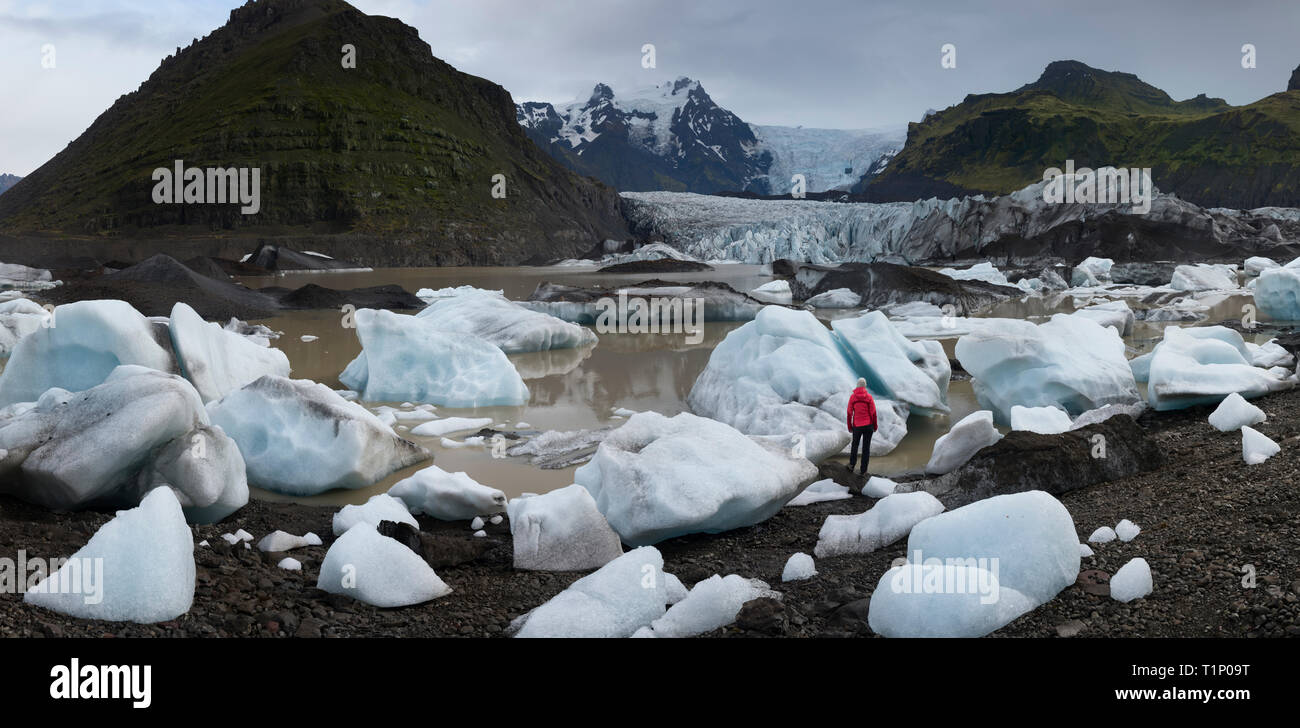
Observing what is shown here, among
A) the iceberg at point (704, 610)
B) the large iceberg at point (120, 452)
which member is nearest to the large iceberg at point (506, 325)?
the large iceberg at point (120, 452)

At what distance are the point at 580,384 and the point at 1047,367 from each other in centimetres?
550

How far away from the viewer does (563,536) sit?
485 cm

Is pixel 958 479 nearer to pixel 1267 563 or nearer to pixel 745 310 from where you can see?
pixel 1267 563

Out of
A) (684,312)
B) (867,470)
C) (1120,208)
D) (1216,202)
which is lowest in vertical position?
(867,470)

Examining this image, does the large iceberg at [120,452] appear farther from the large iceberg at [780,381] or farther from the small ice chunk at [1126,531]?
the small ice chunk at [1126,531]

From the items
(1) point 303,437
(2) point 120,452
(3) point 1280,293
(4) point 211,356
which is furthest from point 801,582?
(3) point 1280,293

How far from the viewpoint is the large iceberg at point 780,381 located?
8250 mm

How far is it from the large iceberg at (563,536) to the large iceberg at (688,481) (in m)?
0.32

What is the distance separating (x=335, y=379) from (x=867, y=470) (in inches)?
289

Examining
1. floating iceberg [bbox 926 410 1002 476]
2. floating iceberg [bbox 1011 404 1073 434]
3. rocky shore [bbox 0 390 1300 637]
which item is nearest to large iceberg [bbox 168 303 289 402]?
rocky shore [bbox 0 390 1300 637]

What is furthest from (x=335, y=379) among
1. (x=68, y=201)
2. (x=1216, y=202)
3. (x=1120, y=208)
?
(x=1216, y=202)

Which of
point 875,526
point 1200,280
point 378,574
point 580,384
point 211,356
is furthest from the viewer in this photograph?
point 1200,280

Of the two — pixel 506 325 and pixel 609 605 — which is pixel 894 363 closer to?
pixel 609 605
